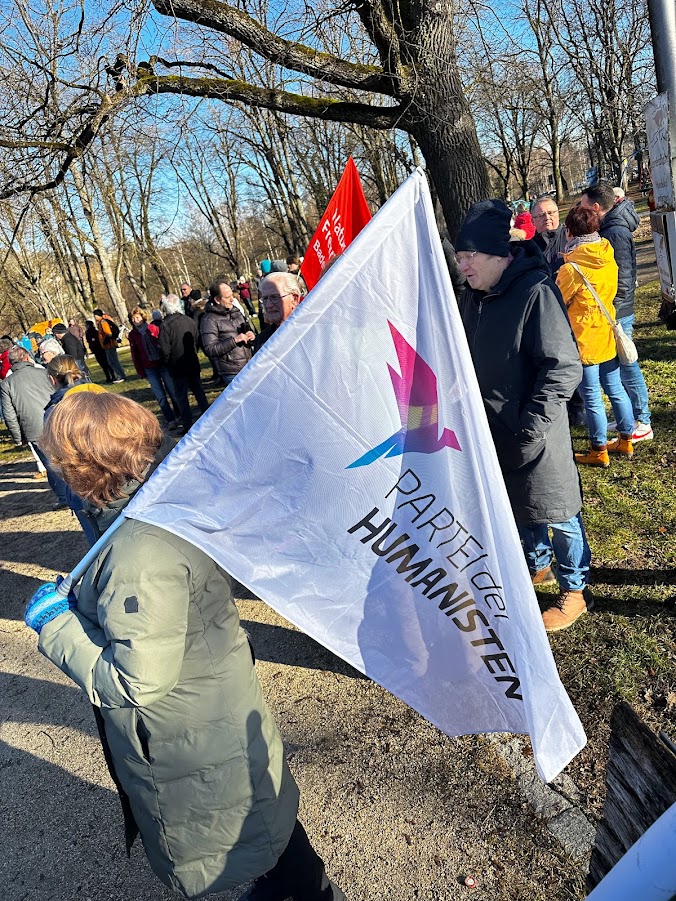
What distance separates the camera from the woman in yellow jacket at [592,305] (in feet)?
13.7

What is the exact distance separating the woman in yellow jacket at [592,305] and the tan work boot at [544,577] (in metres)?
1.38

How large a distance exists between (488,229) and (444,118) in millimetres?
3916

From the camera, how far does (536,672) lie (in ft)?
5.77

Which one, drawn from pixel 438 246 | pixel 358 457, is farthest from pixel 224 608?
pixel 438 246

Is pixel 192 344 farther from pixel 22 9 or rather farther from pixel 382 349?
pixel 382 349

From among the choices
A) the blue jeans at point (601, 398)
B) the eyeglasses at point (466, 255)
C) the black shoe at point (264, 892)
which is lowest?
the black shoe at point (264, 892)

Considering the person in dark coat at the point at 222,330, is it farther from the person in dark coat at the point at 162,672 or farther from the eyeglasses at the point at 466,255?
the person in dark coat at the point at 162,672

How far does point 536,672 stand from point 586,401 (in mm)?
3228

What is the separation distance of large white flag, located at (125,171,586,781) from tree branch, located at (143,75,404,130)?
5.22 meters

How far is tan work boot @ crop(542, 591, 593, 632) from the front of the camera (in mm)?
3225

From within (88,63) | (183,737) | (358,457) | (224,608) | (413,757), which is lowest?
(413,757)

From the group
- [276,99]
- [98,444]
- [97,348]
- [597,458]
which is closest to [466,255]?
[98,444]

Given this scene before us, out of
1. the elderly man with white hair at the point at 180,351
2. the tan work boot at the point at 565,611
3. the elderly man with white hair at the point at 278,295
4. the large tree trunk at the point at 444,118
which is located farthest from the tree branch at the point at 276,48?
the tan work boot at the point at 565,611

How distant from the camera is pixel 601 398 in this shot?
4562mm
